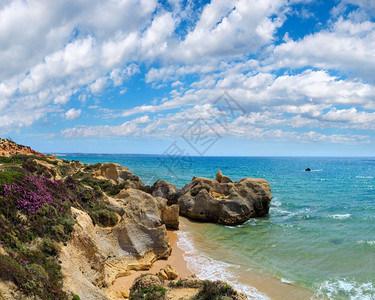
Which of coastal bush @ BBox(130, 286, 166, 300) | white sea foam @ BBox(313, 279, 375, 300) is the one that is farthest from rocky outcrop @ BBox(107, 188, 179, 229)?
white sea foam @ BBox(313, 279, 375, 300)

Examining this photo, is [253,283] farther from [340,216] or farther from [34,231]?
[340,216]

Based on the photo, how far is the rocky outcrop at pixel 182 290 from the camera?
32.0 ft

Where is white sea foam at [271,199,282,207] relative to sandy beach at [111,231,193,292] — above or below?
below

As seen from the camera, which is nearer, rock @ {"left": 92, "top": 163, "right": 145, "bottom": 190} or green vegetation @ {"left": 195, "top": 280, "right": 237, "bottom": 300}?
green vegetation @ {"left": 195, "top": 280, "right": 237, "bottom": 300}

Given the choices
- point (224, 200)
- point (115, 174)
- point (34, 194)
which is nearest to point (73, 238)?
point (34, 194)

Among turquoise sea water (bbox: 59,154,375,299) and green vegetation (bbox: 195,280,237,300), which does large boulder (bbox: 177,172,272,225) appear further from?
green vegetation (bbox: 195,280,237,300)

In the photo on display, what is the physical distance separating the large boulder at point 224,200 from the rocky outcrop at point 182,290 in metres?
15.6

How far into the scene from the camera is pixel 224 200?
27016 millimetres

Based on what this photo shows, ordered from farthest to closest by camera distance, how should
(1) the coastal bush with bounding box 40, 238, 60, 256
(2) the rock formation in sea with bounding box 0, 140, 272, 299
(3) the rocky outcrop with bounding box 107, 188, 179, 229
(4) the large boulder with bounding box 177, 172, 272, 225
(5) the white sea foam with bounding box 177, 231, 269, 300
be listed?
1. (4) the large boulder with bounding box 177, 172, 272, 225
2. (3) the rocky outcrop with bounding box 107, 188, 179, 229
3. (5) the white sea foam with bounding box 177, 231, 269, 300
4. (1) the coastal bush with bounding box 40, 238, 60, 256
5. (2) the rock formation in sea with bounding box 0, 140, 272, 299

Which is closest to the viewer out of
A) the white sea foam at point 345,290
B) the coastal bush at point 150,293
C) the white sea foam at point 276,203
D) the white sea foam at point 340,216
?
the coastal bush at point 150,293

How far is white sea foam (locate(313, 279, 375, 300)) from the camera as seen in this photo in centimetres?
1387

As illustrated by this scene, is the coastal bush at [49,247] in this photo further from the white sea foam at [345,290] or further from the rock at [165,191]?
the rock at [165,191]

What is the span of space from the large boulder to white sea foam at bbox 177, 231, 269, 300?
685 cm

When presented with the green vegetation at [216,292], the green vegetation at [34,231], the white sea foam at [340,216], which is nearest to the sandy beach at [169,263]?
the green vegetation at [34,231]
